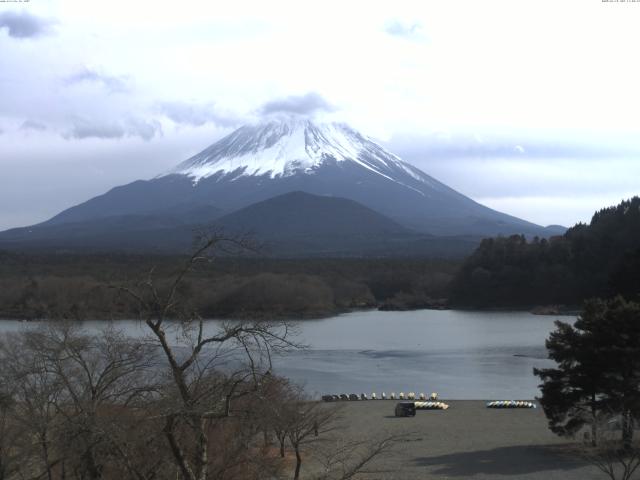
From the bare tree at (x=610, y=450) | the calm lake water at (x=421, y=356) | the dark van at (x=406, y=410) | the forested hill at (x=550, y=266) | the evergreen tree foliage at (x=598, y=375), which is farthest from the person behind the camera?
the forested hill at (x=550, y=266)

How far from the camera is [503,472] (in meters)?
11.1

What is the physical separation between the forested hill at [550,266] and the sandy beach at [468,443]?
1175 inches

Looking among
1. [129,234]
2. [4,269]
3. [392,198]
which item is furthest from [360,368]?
[392,198]

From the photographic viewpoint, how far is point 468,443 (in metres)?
13.4

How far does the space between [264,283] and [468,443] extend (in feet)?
102

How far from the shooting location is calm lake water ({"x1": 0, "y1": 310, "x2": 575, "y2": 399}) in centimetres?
2050

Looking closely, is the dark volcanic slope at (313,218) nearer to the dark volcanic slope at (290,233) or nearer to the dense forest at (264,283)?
the dark volcanic slope at (290,233)

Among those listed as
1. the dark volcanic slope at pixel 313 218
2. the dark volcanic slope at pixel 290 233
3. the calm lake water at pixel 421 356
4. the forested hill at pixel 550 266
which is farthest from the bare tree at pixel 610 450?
the dark volcanic slope at pixel 313 218

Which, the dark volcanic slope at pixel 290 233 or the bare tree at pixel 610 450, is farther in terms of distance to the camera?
the dark volcanic slope at pixel 290 233

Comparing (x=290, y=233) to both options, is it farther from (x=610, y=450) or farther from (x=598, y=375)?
(x=610, y=450)

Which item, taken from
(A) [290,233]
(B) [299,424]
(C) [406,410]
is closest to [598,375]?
(B) [299,424]

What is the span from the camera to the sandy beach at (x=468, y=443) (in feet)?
36.4

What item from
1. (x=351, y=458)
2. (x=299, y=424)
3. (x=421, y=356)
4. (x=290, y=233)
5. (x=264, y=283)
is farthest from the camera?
(x=290, y=233)

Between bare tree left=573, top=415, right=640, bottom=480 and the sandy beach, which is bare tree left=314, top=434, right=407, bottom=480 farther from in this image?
bare tree left=573, top=415, right=640, bottom=480
